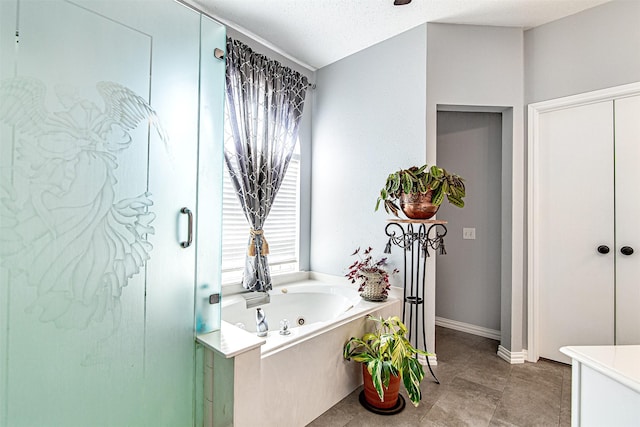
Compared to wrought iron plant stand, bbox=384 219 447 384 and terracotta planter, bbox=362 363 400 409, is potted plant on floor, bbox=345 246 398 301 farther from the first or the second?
terracotta planter, bbox=362 363 400 409

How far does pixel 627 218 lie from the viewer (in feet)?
7.36

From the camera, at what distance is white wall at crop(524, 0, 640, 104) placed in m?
2.21

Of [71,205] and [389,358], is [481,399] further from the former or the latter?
[71,205]

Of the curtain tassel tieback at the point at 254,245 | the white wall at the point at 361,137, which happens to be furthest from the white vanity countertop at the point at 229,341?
the white wall at the point at 361,137

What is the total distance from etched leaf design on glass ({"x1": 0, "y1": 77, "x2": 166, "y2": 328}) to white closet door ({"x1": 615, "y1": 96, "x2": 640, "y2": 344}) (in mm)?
3064

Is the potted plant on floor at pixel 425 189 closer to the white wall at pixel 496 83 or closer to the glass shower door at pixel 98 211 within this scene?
the white wall at pixel 496 83

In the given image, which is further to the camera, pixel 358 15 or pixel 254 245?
pixel 254 245

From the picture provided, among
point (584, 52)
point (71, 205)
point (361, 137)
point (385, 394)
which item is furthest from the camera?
point (361, 137)

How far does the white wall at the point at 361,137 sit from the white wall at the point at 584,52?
3.15 ft

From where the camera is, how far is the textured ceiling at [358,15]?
2283mm

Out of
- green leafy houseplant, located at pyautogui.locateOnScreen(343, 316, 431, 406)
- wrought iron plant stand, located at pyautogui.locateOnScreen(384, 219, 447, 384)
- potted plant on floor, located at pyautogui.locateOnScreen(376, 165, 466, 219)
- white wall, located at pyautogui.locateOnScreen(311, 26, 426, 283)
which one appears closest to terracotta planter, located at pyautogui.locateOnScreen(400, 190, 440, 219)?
potted plant on floor, located at pyautogui.locateOnScreen(376, 165, 466, 219)

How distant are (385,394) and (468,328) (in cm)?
180

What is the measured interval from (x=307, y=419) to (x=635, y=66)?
3.20 meters

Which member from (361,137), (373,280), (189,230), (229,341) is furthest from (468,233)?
(189,230)
